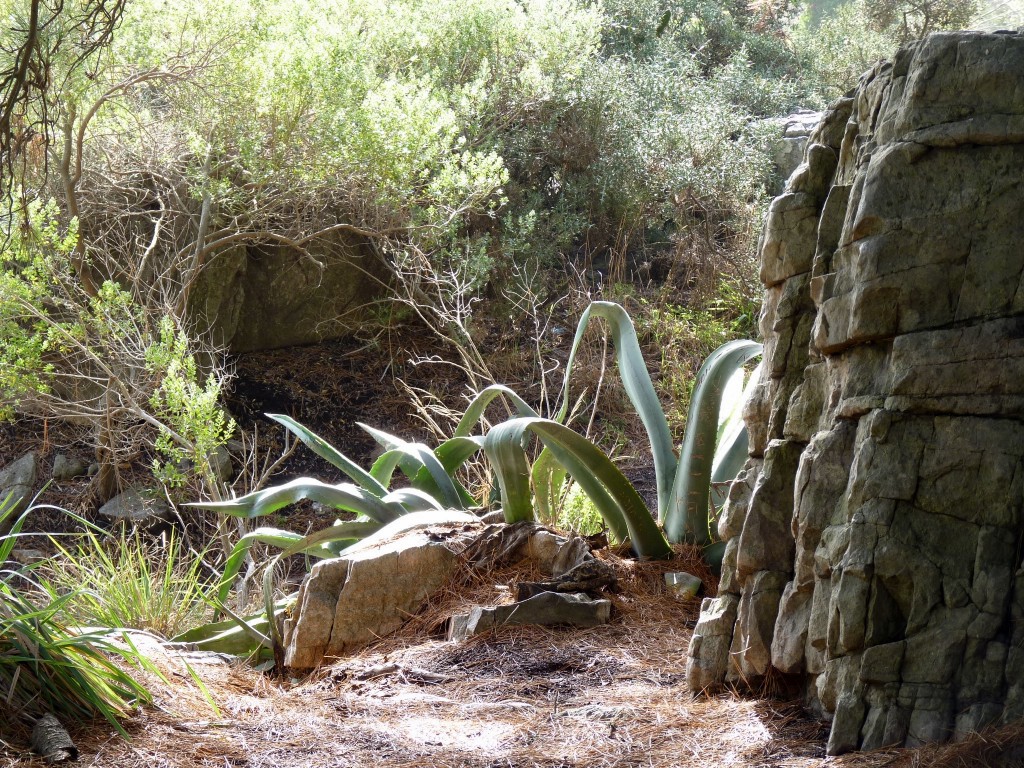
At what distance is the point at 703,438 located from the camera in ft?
12.9

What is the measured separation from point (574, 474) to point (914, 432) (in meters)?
1.96

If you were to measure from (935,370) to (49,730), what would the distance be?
7.42ft

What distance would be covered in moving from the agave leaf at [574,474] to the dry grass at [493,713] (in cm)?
34

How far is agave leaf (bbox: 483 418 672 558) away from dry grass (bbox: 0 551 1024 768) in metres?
0.34

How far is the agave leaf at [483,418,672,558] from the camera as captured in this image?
150 inches

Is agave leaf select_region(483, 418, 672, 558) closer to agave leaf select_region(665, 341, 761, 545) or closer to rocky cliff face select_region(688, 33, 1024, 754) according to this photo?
agave leaf select_region(665, 341, 761, 545)

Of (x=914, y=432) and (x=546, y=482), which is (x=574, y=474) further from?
(x=914, y=432)

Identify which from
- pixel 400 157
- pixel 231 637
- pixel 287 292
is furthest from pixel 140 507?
pixel 231 637

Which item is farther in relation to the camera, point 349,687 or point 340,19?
point 340,19

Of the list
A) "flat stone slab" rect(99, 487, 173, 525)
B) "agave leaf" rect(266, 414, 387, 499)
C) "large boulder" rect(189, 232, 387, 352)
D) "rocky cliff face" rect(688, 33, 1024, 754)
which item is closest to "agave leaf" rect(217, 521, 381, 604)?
"agave leaf" rect(266, 414, 387, 499)

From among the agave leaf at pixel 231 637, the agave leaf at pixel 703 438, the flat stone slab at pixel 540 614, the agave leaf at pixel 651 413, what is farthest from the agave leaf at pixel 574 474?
the agave leaf at pixel 231 637

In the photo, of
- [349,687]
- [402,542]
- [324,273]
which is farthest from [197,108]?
[349,687]

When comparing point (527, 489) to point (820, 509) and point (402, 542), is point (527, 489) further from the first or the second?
point (820, 509)

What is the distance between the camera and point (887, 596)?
2.17 meters
